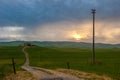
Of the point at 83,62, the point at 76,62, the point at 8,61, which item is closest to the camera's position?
the point at 83,62

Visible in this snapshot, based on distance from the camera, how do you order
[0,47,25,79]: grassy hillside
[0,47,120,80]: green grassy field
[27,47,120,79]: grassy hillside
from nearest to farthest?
1. [27,47,120,79]: grassy hillside
2. [0,47,120,80]: green grassy field
3. [0,47,25,79]: grassy hillside

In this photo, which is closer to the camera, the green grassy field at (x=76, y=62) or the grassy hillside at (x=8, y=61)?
the green grassy field at (x=76, y=62)

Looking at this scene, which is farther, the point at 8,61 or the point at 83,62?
the point at 8,61

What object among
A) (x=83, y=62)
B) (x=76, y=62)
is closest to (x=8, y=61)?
(x=76, y=62)

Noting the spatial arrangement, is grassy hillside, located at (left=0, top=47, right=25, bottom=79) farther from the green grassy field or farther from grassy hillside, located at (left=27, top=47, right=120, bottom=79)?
grassy hillside, located at (left=27, top=47, right=120, bottom=79)

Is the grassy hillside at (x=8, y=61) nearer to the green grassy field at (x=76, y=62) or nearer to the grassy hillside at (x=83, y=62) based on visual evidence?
the green grassy field at (x=76, y=62)

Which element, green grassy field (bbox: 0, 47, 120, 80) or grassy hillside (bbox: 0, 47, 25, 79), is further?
grassy hillside (bbox: 0, 47, 25, 79)

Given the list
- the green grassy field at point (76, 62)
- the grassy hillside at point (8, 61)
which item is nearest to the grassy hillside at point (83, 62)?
the green grassy field at point (76, 62)

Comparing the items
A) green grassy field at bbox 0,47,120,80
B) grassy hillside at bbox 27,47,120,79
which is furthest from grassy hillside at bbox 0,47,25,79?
grassy hillside at bbox 27,47,120,79

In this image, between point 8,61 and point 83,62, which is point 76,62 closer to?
point 83,62

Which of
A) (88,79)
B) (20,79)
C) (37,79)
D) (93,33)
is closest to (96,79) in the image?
(88,79)

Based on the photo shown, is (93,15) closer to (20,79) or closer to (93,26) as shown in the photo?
(93,26)

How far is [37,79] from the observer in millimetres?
39344

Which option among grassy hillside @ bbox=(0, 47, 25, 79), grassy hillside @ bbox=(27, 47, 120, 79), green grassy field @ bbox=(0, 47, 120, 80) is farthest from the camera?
grassy hillside @ bbox=(0, 47, 25, 79)
